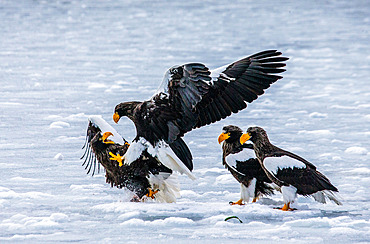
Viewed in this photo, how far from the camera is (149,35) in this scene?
46.6 feet

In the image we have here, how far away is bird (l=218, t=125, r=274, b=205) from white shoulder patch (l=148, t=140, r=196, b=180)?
0.30 meters

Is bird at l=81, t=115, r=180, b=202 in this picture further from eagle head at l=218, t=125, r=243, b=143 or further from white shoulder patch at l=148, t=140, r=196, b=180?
eagle head at l=218, t=125, r=243, b=143

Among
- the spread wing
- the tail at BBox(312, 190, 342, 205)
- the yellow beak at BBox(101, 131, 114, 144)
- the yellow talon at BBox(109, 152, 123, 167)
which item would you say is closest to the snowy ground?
the tail at BBox(312, 190, 342, 205)

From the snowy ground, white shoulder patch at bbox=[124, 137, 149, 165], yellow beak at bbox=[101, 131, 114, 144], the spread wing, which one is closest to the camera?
the snowy ground

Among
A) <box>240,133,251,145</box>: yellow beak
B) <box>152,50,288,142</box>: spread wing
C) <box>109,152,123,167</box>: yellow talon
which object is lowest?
<box>109,152,123,167</box>: yellow talon

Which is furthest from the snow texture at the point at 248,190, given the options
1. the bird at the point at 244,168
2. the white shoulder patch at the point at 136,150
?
the white shoulder patch at the point at 136,150

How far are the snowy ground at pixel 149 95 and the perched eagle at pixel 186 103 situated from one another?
0.37 meters

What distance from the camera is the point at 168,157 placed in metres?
4.66

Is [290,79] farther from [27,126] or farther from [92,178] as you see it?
[92,178]

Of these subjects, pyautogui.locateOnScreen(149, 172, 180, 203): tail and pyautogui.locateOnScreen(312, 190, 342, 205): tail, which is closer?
pyautogui.locateOnScreen(312, 190, 342, 205): tail

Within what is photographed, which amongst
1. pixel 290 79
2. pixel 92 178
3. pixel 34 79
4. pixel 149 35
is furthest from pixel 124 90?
pixel 149 35

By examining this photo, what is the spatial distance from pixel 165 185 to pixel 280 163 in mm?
838

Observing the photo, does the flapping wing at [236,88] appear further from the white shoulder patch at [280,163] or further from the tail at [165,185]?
the white shoulder patch at [280,163]

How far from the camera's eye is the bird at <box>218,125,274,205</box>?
4699 millimetres
